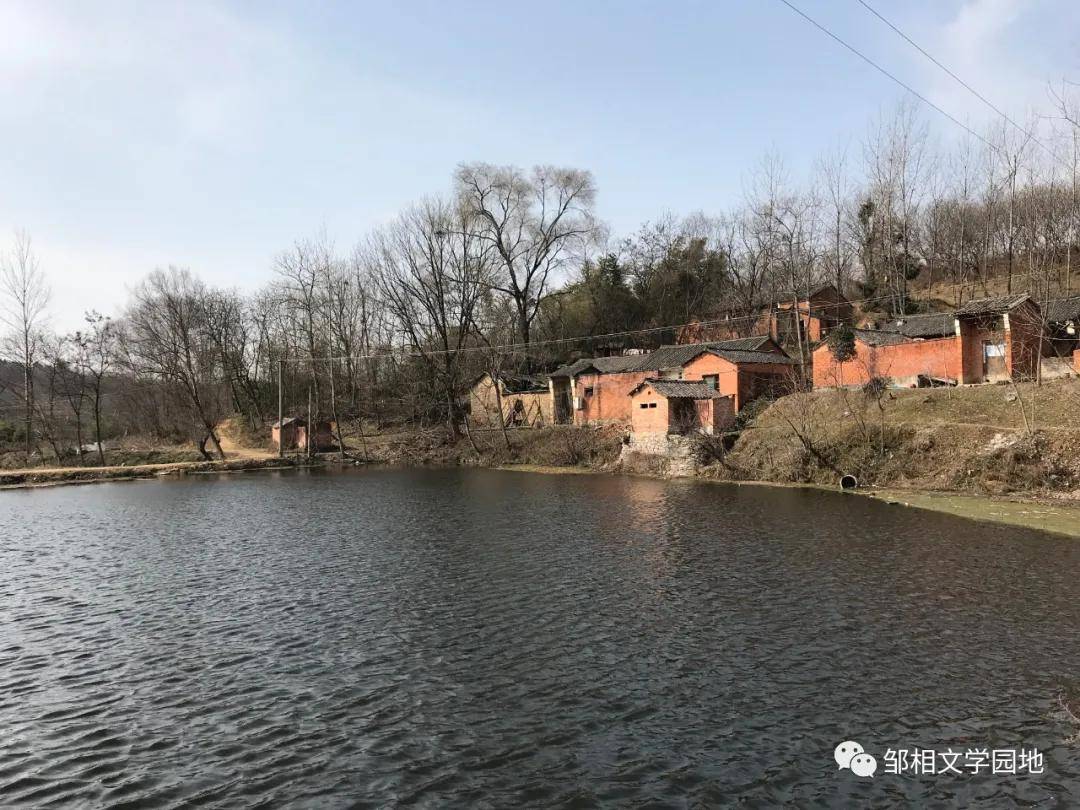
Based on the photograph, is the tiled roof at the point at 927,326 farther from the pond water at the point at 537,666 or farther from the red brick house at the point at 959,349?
the pond water at the point at 537,666

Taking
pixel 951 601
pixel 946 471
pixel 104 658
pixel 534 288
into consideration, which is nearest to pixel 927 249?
pixel 534 288

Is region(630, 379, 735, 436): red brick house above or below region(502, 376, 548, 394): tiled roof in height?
below

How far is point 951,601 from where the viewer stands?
14.5 m

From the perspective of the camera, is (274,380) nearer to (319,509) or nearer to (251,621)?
(319,509)

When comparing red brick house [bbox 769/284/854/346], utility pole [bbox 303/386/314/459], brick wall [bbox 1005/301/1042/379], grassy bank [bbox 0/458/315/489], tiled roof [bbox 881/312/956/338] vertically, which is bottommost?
grassy bank [bbox 0/458/315/489]

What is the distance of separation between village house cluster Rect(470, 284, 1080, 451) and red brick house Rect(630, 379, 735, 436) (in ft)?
0.21

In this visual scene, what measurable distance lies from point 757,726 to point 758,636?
358cm

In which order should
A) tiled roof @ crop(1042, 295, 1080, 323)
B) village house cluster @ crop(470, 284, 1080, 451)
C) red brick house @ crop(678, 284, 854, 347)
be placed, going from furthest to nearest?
red brick house @ crop(678, 284, 854, 347) → village house cluster @ crop(470, 284, 1080, 451) → tiled roof @ crop(1042, 295, 1080, 323)

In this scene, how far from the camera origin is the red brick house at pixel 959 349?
1380 inches

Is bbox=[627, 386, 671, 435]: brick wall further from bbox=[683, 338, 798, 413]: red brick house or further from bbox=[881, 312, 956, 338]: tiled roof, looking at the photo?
bbox=[881, 312, 956, 338]: tiled roof

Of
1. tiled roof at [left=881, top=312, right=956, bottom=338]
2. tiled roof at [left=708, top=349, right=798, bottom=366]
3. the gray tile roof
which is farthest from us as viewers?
the gray tile roof

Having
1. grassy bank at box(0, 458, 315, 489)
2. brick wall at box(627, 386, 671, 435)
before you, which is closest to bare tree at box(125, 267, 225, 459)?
grassy bank at box(0, 458, 315, 489)

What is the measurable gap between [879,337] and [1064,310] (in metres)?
8.91

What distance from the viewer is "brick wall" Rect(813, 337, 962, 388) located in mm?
37062
